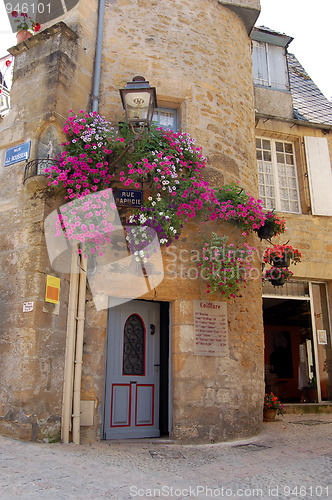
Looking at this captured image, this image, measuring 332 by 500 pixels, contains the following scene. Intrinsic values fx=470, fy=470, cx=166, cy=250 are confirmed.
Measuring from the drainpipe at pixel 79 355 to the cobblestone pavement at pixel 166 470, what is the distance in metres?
0.25

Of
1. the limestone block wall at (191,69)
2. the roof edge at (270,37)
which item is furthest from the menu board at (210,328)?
the roof edge at (270,37)

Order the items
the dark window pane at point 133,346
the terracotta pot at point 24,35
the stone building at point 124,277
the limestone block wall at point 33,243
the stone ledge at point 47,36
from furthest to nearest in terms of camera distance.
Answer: the terracotta pot at point 24,35 → the stone ledge at point 47,36 → the dark window pane at point 133,346 → the stone building at point 124,277 → the limestone block wall at point 33,243

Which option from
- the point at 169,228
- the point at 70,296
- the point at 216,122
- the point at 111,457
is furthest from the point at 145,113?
the point at 111,457

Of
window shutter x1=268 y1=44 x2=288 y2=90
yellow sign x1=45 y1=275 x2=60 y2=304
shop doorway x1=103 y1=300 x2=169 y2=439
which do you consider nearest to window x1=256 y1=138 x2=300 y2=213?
window shutter x1=268 y1=44 x2=288 y2=90

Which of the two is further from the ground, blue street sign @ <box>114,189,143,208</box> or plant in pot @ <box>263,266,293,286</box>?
blue street sign @ <box>114,189,143,208</box>

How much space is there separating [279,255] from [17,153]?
4173 mm

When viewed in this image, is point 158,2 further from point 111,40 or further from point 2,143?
point 2,143

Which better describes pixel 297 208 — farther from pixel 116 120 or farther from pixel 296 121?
pixel 116 120

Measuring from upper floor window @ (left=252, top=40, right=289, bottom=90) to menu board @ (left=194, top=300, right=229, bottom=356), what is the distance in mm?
5641

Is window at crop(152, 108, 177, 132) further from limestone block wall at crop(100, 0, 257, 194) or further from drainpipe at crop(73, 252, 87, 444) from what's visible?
drainpipe at crop(73, 252, 87, 444)

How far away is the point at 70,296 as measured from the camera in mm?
5141

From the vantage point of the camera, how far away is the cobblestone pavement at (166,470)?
3.37 metres

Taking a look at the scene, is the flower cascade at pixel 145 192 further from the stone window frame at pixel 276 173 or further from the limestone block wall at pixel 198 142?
the stone window frame at pixel 276 173

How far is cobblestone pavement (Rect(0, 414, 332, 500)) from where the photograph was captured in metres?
3.37
